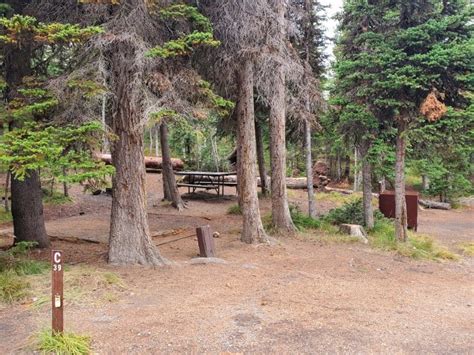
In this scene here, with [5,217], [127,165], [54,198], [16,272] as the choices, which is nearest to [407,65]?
[127,165]

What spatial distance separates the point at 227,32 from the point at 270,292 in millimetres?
4747

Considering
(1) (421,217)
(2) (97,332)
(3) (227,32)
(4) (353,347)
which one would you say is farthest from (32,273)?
(1) (421,217)

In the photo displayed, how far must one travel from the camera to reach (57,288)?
150 inches

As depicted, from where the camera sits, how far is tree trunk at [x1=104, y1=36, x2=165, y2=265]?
257 inches

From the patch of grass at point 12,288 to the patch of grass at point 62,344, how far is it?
1.53m

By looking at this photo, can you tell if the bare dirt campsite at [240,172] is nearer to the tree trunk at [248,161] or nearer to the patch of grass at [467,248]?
the tree trunk at [248,161]

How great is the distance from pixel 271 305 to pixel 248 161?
447 centimetres

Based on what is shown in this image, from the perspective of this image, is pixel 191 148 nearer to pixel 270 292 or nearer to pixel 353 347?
pixel 270 292

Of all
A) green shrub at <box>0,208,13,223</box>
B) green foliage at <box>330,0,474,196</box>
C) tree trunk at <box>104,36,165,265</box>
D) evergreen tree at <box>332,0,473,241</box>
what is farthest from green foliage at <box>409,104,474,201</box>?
green shrub at <box>0,208,13,223</box>

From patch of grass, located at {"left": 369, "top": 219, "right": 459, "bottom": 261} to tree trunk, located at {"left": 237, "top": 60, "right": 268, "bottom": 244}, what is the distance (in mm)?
3092

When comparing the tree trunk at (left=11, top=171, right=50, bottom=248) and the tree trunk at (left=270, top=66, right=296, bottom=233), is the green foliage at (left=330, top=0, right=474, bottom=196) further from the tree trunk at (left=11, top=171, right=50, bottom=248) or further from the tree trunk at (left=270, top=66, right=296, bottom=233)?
the tree trunk at (left=11, top=171, right=50, bottom=248)

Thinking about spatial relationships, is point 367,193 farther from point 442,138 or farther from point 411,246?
point 442,138

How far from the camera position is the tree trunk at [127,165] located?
6531 millimetres

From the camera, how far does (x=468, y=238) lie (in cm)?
1335
